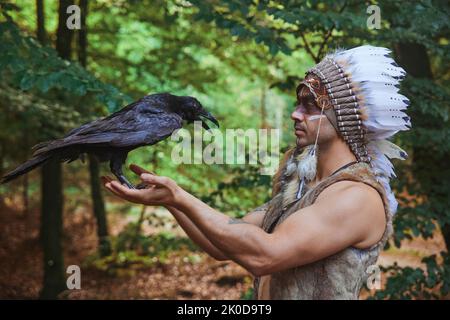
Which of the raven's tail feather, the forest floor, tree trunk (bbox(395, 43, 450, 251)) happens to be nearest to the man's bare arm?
the raven's tail feather

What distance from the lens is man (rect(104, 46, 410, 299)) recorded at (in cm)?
194

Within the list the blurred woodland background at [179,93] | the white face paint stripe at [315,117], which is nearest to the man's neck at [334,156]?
the white face paint stripe at [315,117]

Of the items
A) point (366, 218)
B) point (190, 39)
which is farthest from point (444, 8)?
point (190, 39)

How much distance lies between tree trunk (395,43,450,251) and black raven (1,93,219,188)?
12.0ft

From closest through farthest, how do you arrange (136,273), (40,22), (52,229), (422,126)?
(422,126) < (40,22) < (52,229) < (136,273)

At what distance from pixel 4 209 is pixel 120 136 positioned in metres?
12.4

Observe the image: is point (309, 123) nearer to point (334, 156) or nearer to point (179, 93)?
point (334, 156)

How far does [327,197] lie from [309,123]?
0.36m

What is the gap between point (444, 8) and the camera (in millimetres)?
4602

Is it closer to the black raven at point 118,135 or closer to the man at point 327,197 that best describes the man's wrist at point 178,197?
the man at point 327,197

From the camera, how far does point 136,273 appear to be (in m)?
10.1

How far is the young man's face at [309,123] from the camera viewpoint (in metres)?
2.24

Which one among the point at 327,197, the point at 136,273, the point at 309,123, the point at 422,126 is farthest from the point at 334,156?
the point at 136,273
